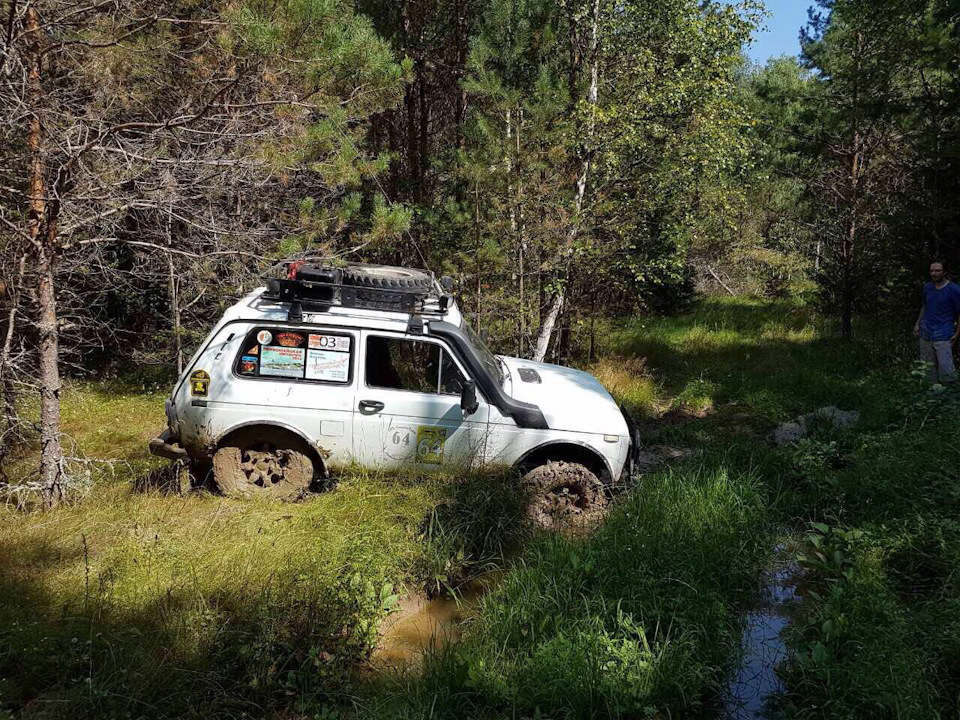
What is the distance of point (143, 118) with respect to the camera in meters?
8.38

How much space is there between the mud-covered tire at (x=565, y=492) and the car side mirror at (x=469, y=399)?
0.73 meters

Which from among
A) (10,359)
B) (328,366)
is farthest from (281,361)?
(10,359)

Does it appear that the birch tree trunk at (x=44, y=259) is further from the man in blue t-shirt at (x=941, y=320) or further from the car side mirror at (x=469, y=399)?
the man in blue t-shirt at (x=941, y=320)

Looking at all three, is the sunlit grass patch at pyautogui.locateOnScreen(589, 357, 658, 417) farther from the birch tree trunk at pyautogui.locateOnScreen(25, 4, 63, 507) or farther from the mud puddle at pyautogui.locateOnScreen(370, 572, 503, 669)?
the birch tree trunk at pyautogui.locateOnScreen(25, 4, 63, 507)

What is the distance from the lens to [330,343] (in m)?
5.98

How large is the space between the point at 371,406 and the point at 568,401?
174 centimetres

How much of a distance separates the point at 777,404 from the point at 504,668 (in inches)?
277

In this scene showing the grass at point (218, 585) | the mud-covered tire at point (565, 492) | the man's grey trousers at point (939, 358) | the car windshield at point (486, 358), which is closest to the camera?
the grass at point (218, 585)

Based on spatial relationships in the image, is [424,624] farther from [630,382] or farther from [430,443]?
[630,382]

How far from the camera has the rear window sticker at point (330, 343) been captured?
235 inches

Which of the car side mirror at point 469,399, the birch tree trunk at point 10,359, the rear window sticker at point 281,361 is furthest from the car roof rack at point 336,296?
the birch tree trunk at point 10,359

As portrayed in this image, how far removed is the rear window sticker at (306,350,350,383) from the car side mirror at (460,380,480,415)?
3.36 feet

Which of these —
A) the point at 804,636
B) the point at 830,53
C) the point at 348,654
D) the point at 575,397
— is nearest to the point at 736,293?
the point at 830,53

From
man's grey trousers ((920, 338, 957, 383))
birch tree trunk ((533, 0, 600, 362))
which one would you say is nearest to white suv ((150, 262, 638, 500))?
man's grey trousers ((920, 338, 957, 383))
